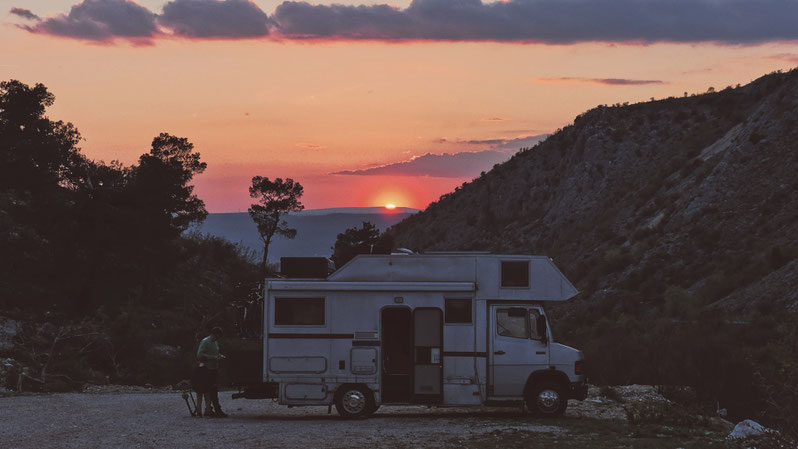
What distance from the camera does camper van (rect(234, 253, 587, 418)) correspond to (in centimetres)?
2019

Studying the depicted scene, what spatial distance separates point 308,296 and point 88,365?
18.4m

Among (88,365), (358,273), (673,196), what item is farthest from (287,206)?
(358,273)

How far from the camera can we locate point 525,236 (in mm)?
83438

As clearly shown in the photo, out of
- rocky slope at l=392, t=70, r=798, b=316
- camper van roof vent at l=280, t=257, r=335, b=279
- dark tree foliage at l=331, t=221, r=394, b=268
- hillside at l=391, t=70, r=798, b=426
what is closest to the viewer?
camper van roof vent at l=280, t=257, r=335, b=279

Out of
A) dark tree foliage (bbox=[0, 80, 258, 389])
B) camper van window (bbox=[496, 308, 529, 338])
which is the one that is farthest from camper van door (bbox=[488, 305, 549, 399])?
dark tree foliage (bbox=[0, 80, 258, 389])

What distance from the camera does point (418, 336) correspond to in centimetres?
2030

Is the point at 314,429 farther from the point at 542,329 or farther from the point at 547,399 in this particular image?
the point at 542,329

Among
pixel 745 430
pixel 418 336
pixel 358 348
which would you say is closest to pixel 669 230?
pixel 418 336

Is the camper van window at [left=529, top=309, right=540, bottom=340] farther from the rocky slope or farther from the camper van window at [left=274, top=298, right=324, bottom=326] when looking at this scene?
the rocky slope

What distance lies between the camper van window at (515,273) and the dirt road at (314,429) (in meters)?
2.97

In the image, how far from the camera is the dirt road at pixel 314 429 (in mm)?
16203

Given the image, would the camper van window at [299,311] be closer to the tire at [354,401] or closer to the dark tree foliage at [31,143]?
the tire at [354,401]

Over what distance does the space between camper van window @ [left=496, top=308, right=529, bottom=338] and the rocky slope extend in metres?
24.2

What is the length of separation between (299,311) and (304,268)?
101 cm
